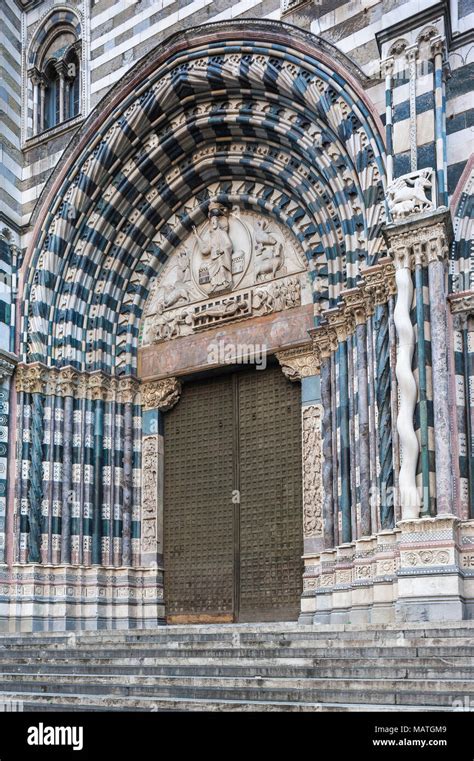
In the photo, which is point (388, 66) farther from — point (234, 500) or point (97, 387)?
point (97, 387)

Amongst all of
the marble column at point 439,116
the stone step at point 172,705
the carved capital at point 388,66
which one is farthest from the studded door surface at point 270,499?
the stone step at point 172,705

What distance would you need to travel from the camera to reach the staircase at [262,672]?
7.51 metres

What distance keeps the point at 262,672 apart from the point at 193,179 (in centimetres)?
953

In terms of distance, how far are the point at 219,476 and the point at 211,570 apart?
146cm

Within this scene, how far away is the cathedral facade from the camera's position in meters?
12.0

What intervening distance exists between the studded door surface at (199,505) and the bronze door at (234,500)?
0.05 feet

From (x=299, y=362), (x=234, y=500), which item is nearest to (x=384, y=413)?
(x=299, y=362)

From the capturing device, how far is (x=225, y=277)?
1566cm

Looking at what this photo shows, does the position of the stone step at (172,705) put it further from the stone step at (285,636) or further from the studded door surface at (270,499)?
the studded door surface at (270,499)

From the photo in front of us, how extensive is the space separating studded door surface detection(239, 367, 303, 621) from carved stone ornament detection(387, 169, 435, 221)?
3862 mm

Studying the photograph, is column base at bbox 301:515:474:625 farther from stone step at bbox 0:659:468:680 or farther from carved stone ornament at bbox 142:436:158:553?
carved stone ornament at bbox 142:436:158:553

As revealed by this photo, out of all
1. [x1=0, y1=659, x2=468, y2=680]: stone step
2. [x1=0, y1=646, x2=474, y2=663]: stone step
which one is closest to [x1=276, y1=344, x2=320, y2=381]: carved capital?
[x1=0, y1=646, x2=474, y2=663]: stone step

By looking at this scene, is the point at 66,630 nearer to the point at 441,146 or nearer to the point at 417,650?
the point at 417,650
